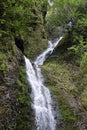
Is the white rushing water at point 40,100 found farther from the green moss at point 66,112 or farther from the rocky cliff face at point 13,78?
the green moss at point 66,112

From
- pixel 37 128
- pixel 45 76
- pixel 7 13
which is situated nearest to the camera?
pixel 37 128

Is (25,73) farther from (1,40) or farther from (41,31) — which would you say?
(41,31)

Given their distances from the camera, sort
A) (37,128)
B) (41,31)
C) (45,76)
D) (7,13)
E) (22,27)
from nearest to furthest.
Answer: (37,128), (7,13), (22,27), (45,76), (41,31)

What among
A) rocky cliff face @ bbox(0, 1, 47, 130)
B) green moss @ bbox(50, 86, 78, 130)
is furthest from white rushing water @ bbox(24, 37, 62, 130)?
green moss @ bbox(50, 86, 78, 130)

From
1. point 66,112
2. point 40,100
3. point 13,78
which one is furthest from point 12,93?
point 66,112

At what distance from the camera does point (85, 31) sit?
2058 cm

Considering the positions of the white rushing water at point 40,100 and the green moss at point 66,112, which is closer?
the white rushing water at point 40,100

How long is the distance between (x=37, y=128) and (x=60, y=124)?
1.21m

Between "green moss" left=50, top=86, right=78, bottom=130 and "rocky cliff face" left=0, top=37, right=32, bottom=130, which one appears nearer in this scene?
"rocky cliff face" left=0, top=37, right=32, bottom=130

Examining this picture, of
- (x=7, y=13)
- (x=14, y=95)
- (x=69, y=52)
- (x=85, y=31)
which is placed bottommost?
(x=14, y=95)

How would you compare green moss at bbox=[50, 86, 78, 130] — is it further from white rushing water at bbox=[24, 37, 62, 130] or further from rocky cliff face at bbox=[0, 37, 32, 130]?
rocky cliff face at bbox=[0, 37, 32, 130]

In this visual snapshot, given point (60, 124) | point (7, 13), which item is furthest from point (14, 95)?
point (7, 13)

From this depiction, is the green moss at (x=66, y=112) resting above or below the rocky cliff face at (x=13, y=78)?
below

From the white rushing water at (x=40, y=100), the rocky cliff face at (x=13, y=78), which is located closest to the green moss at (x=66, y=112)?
the white rushing water at (x=40, y=100)
